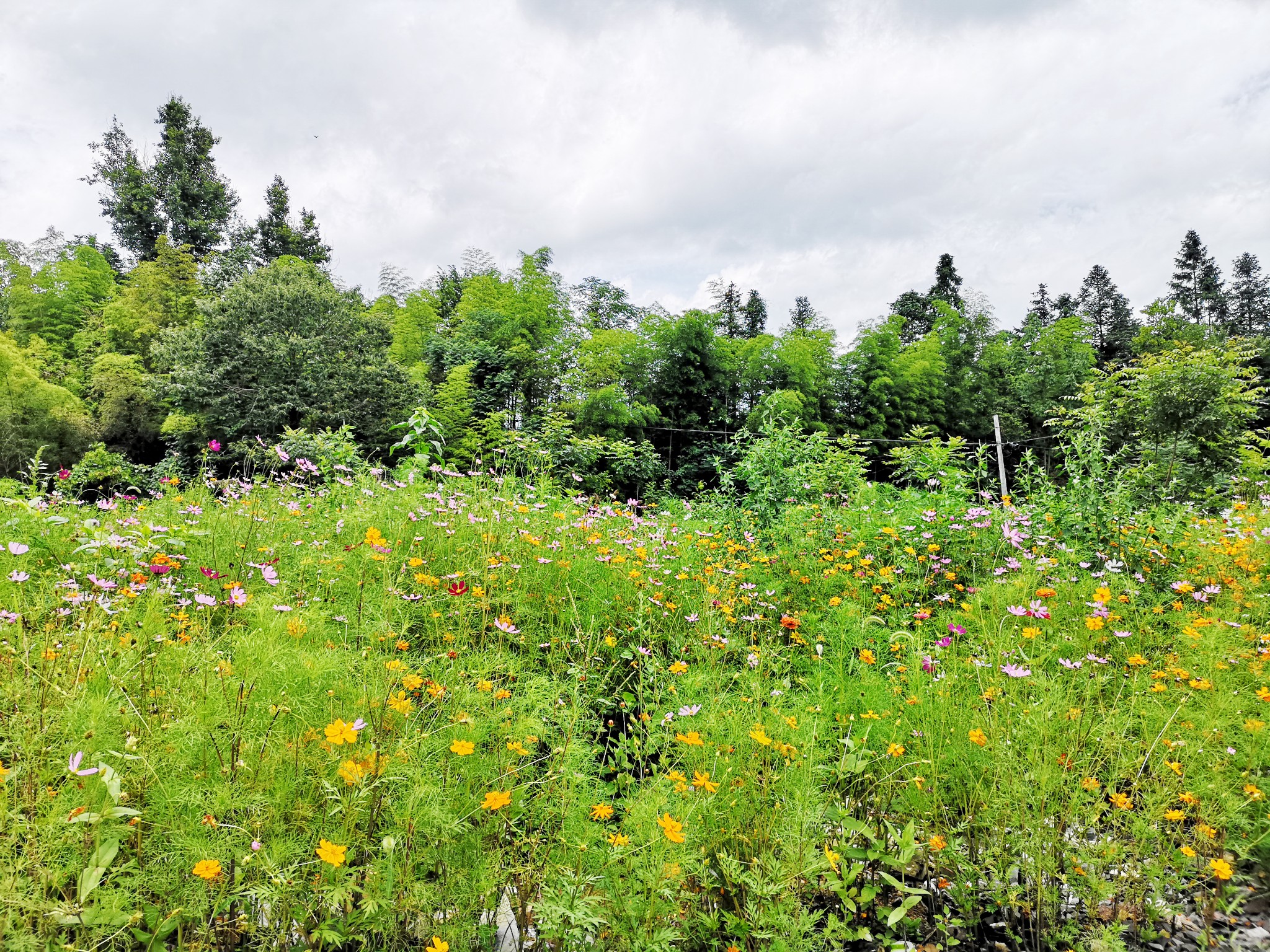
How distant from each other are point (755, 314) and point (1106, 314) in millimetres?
18960

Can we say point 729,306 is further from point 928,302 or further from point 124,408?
point 124,408

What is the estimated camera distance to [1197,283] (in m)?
29.7

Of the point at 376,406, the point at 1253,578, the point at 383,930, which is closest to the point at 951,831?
the point at 383,930

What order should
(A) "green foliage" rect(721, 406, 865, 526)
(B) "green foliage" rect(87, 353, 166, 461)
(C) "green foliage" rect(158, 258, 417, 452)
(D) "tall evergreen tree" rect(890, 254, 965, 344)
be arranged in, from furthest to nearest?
(D) "tall evergreen tree" rect(890, 254, 965, 344) → (B) "green foliage" rect(87, 353, 166, 461) → (C) "green foliage" rect(158, 258, 417, 452) → (A) "green foliage" rect(721, 406, 865, 526)

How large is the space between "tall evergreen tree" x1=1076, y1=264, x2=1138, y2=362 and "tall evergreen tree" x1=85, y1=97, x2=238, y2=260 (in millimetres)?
38551

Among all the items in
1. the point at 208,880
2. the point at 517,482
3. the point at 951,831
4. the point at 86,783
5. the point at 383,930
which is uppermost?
the point at 517,482

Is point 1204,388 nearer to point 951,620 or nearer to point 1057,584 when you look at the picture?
point 1057,584

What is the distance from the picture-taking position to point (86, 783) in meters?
0.97

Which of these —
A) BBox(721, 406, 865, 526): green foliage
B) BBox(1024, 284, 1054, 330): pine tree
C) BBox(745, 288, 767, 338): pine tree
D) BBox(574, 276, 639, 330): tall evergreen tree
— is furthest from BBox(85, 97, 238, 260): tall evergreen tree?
BBox(1024, 284, 1054, 330): pine tree

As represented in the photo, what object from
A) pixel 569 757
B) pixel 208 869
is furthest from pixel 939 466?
pixel 208 869

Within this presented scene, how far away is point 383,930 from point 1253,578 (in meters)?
3.72

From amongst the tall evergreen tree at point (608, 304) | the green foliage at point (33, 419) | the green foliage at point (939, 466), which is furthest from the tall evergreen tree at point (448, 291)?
the green foliage at point (939, 466)

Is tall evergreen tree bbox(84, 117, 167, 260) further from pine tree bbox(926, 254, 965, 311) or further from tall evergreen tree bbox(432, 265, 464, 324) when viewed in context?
pine tree bbox(926, 254, 965, 311)

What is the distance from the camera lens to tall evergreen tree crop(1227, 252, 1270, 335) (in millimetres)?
29594
